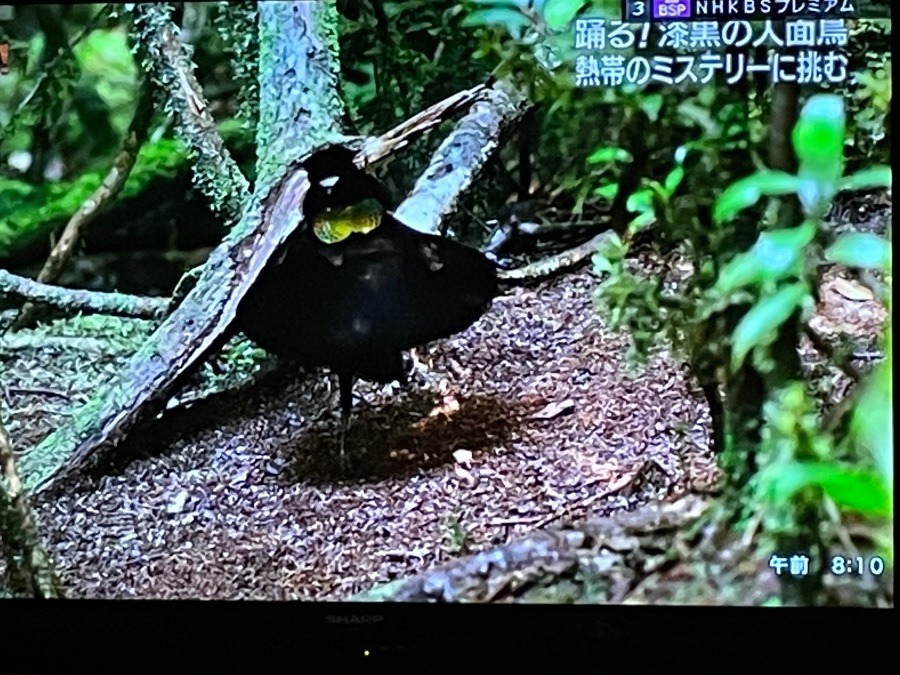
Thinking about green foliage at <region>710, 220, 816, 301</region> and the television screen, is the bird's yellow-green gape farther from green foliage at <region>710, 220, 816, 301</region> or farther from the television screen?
green foliage at <region>710, 220, 816, 301</region>

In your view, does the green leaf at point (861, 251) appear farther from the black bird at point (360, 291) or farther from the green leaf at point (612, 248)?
the black bird at point (360, 291)

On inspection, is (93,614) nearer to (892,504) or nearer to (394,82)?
(394,82)

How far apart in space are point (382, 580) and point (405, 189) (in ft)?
1.88

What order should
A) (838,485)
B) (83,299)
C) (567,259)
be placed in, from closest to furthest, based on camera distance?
(838,485)
(567,259)
(83,299)

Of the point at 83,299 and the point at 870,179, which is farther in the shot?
the point at 83,299

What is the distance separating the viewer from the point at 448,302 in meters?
1.76

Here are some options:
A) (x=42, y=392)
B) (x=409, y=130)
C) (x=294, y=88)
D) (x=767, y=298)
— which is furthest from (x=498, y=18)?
(x=42, y=392)

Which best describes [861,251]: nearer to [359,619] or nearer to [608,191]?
[608,191]

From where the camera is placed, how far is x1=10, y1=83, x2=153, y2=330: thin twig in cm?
180

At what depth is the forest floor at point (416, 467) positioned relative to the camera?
66.7 inches

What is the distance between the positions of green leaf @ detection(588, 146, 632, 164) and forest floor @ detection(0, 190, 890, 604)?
171mm

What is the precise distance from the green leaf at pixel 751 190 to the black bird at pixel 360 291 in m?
0.34

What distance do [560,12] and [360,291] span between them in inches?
19.4

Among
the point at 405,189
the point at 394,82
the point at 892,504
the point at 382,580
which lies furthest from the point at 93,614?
the point at 892,504
